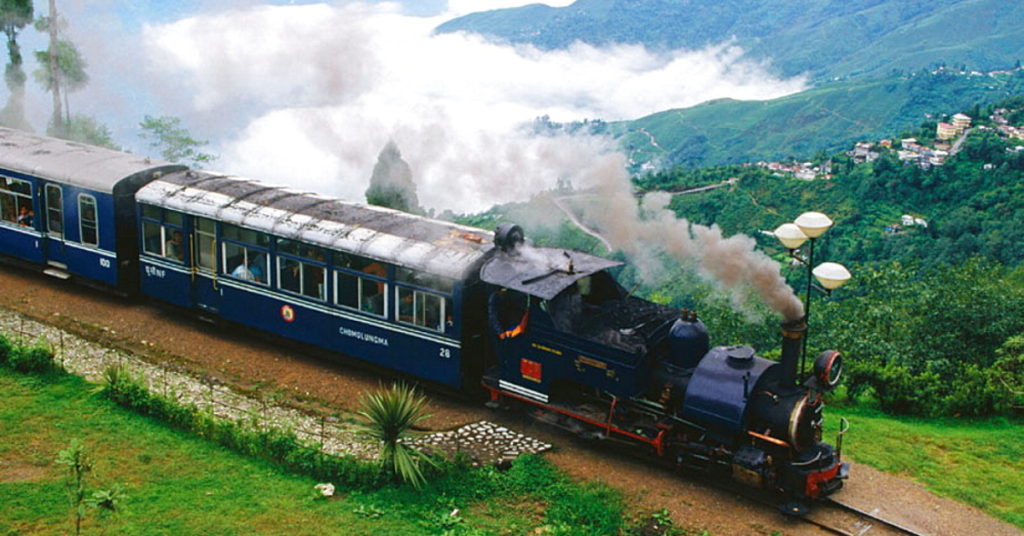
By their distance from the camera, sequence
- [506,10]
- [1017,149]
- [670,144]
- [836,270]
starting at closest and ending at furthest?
[836,270] < [1017,149] < [670,144] < [506,10]

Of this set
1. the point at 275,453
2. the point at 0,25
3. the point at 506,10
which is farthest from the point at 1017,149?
the point at 506,10

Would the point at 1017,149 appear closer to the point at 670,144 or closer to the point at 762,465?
the point at 762,465

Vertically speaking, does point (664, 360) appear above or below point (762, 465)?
above

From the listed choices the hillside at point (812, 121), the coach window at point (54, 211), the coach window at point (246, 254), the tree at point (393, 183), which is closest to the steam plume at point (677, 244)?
the coach window at point (246, 254)

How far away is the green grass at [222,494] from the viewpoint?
10.3 m

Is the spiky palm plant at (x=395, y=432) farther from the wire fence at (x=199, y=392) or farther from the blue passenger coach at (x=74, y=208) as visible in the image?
the blue passenger coach at (x=74, y=208)

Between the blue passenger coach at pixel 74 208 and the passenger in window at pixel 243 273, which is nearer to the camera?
the passenger in window at pixel 243 273

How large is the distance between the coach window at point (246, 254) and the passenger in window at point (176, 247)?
4.26 feet

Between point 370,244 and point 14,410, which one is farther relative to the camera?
point 370,244

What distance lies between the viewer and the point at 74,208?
61.9 feet

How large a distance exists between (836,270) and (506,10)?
527ft

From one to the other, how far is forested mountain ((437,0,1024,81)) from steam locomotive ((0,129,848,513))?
99.2 meters

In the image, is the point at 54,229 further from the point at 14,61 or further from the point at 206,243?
the point at 14,61

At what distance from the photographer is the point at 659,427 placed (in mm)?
12320
